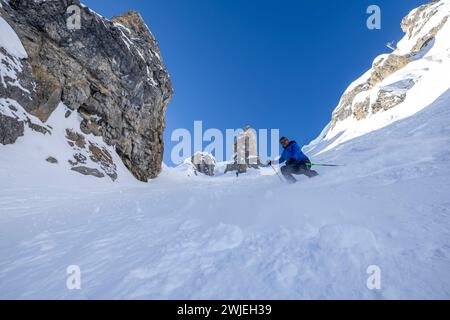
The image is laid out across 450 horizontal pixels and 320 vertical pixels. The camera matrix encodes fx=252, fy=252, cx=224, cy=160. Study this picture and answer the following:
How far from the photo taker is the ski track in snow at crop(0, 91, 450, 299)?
8.25 ft

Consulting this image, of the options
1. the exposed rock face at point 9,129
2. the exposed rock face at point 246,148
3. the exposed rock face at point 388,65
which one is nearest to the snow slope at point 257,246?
the exposed rock face at point 9,129

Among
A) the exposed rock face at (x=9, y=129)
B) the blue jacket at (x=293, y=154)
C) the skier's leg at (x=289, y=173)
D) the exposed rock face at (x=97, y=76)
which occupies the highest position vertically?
the exposed rock face at (x=97, y=76)

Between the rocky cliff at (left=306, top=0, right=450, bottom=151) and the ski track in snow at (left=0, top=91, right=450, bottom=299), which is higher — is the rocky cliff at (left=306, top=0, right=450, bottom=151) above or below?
above

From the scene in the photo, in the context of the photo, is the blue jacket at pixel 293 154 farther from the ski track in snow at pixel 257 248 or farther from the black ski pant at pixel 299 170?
the ski track in snow at pixel 257 248

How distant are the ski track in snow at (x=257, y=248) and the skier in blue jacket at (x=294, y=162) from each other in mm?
3395

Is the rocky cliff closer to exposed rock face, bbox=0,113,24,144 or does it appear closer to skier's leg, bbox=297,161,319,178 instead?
skier's leg, bbox=297,161,319,178

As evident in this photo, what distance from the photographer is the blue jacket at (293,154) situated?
33.1 feet

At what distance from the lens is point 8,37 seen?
1708 centimetres

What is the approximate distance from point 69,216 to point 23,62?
16721 mm

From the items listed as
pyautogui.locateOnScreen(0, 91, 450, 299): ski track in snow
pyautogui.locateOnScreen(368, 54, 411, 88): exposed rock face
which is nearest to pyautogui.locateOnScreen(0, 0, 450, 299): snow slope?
pyautogui.locateOnScreen(0, 91, 450, 299): ski track in snow

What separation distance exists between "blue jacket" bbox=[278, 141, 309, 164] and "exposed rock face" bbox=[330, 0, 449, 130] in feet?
105

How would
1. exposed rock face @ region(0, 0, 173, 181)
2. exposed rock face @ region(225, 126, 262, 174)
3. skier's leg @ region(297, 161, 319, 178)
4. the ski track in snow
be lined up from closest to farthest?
the ski track in snow
skier's leg @ region(297, 161, 319, 178)
exposed rock face @ region(0, 0, 173, 181)
exposed rock face @ region(225, 126, 262, 174)

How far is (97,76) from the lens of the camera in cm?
2341
